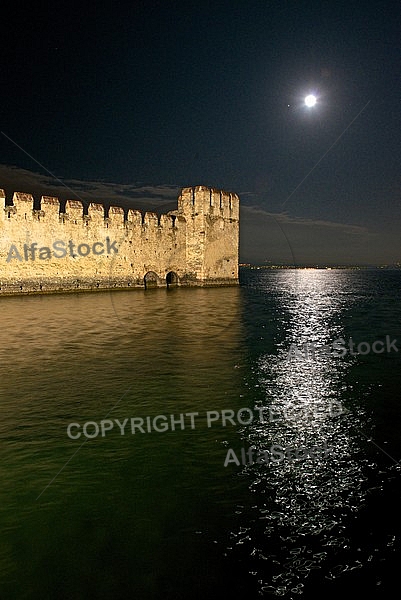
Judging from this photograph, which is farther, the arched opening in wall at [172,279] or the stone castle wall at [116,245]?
the arched opening in wall at [172,279]

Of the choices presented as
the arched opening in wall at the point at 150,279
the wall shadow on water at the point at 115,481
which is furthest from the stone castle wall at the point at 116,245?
the wall shadow on water at the point at 115,481

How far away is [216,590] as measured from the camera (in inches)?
101

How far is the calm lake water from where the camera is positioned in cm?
271

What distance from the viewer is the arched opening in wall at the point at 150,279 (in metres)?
30.1

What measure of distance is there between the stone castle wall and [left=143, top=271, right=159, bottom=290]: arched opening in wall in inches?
2.9

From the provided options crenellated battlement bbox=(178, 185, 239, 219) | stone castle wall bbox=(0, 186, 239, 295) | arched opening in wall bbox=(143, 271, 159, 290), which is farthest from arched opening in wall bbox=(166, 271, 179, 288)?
crenellated battlement bbox=(178, 185, 239, 219)

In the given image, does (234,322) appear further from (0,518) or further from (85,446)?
(0,518)

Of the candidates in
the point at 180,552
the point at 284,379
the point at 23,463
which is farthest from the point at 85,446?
the point at 284,379

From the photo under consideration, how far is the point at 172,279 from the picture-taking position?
3256cm

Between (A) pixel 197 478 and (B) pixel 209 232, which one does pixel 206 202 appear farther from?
(A) pixel 197 478

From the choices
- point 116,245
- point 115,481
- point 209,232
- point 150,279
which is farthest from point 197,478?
point 209,232

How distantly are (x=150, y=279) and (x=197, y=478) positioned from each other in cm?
2709

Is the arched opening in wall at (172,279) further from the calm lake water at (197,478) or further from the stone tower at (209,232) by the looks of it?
the calm lake water at (197,478)

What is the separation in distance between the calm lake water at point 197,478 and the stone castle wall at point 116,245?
15221mm
